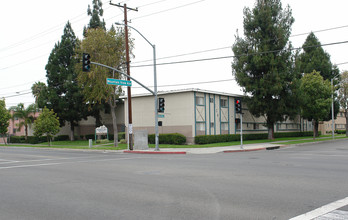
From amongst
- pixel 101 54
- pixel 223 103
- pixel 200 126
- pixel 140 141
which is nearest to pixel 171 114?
pixel 200 126

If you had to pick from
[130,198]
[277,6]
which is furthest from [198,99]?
[130,198]

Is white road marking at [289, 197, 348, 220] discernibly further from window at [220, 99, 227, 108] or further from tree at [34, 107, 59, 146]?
tree at [34, 107, 59, 146]

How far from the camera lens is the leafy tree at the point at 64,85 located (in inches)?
1855

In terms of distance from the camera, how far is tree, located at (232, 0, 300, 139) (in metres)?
37.0

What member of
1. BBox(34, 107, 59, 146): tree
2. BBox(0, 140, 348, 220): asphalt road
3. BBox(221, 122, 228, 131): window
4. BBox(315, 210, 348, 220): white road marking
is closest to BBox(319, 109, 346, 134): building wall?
BBox(221, 122, 228, 131): window

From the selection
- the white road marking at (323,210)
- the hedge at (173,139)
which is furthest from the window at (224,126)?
the white road marking at (323,210)

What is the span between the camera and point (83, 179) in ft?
36.6

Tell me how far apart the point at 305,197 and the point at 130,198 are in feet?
14.1

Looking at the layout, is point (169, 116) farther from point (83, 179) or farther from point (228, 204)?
point (228, 204)

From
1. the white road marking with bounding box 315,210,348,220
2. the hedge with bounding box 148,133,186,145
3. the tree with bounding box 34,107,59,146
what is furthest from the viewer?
the tree with bounding box 34,107,59,146

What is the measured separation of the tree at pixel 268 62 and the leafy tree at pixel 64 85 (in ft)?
81.1

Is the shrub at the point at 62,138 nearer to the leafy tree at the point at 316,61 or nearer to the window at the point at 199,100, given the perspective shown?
the window at the point at 199,100

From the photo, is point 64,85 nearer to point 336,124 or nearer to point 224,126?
point 224,126

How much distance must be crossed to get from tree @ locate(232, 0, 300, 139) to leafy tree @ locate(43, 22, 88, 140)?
81.1 feet
